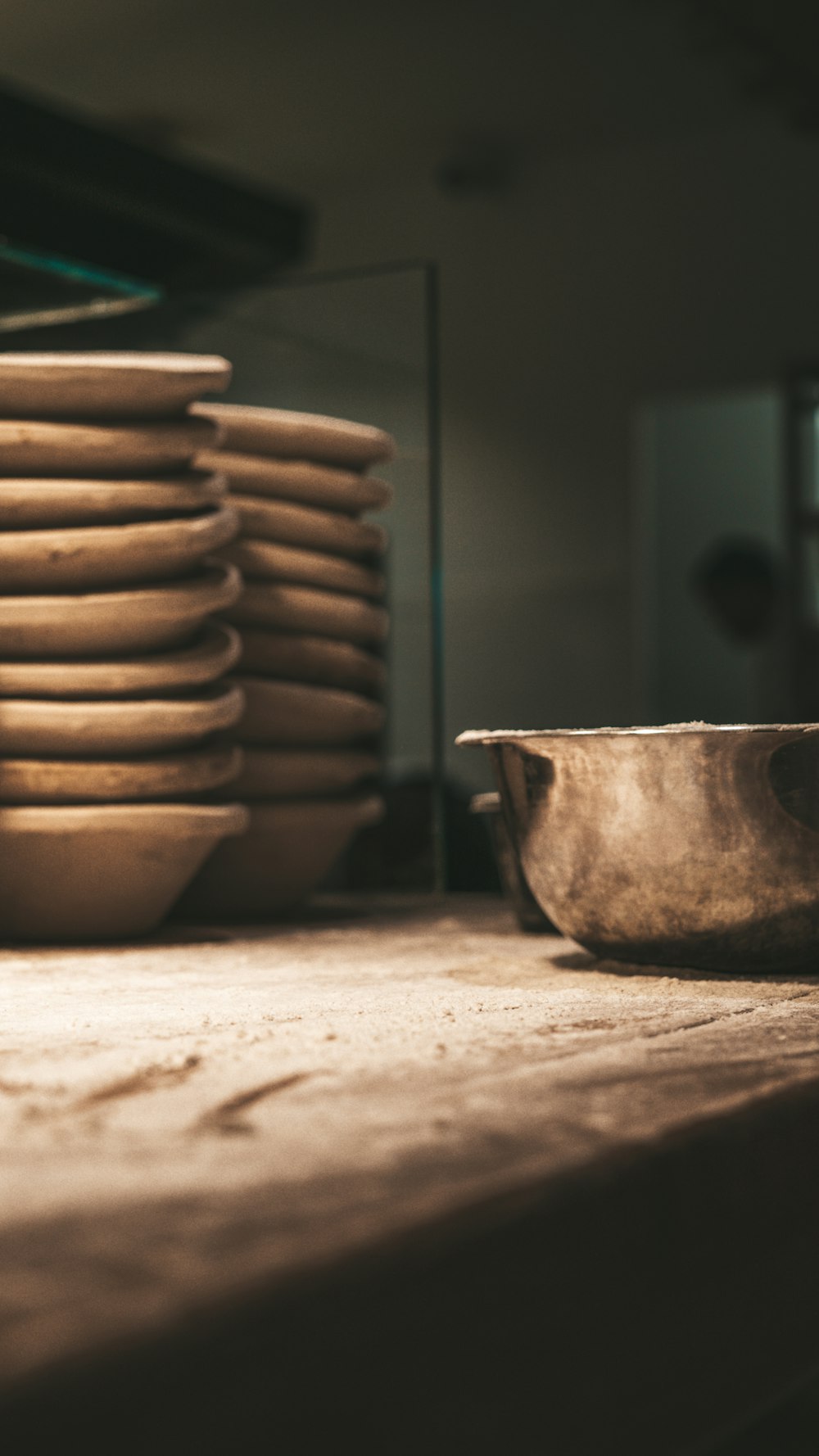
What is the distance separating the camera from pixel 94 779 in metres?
1.19

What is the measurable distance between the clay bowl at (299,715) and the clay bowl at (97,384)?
27 centimetres

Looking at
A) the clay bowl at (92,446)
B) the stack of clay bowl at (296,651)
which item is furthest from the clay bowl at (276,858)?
the clay bowl at (92,446)

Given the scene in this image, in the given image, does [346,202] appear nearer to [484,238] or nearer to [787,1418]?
[484,238]

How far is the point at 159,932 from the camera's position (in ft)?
4.35

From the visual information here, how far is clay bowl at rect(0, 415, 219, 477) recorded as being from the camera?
1.22 m

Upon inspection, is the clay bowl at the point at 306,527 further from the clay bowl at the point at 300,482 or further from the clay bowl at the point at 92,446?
the clay bowl at the point at 92,446

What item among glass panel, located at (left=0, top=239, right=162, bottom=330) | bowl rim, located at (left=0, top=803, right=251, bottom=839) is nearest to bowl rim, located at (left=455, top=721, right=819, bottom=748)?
bowl rim, located at (left=0, top=803, right=251, bottom=839)

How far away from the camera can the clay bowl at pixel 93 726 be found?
46.9 inches

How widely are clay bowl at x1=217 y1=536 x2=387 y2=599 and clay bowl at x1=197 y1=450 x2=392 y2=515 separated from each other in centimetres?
5

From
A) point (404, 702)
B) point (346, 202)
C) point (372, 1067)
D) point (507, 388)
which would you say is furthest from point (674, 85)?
point (372, 1067)

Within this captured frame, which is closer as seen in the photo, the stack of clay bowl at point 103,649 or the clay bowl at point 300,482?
the stack of clay bowl at point 103,649

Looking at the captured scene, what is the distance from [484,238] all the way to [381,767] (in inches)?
170

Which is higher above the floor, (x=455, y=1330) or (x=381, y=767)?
(x=381, y=767)

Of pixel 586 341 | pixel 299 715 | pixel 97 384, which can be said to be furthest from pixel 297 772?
pixel 586 341
